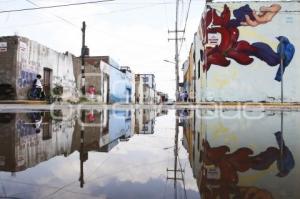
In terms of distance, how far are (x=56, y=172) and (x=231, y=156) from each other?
1752mm

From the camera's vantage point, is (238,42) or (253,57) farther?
(238,42)

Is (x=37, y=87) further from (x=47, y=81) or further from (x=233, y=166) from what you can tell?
(x=233, y=166)

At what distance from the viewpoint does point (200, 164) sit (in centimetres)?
327

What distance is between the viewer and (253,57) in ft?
70.9

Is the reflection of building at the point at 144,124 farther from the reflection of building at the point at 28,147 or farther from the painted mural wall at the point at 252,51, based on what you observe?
the painted mural wall at the point at 252,51

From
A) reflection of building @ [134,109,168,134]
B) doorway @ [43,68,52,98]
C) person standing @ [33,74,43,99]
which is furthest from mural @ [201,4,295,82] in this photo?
reflection of building @ [134,109,168,134]

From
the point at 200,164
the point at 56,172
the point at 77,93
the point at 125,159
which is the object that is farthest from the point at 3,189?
the point at 77,93

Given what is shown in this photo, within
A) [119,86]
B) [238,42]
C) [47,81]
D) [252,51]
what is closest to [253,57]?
[252,51]

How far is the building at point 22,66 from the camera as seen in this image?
62.8 feet

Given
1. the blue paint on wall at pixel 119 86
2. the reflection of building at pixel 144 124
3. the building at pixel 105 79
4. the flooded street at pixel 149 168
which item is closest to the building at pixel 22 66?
the building at pixel 105 79

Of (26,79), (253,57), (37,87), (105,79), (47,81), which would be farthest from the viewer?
(105,79)

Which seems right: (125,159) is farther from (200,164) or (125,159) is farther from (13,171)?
(13,171)

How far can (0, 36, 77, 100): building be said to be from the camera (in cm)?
1916

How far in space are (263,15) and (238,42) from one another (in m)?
2.19
